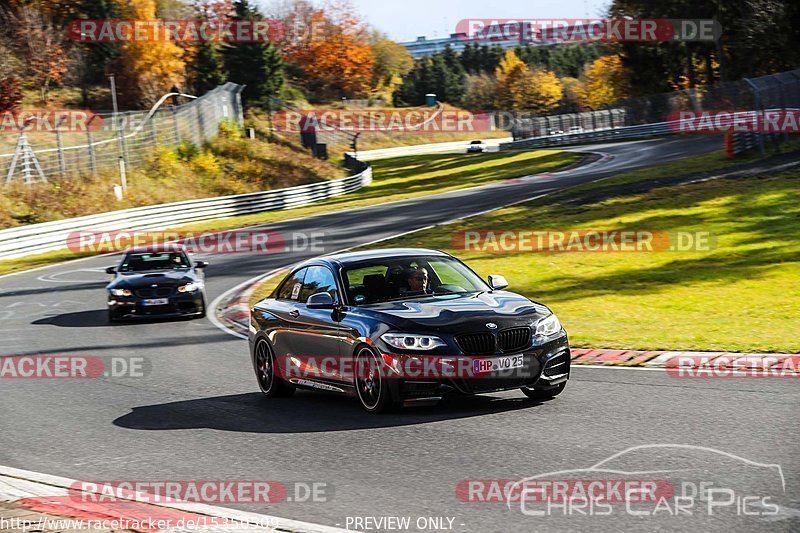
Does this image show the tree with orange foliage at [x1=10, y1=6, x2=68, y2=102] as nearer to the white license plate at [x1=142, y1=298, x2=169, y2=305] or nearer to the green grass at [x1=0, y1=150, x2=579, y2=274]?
the green grass at [x1=0, y1=150, x2=579, y2=274]

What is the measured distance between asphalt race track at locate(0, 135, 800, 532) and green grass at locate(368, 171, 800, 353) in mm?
1498

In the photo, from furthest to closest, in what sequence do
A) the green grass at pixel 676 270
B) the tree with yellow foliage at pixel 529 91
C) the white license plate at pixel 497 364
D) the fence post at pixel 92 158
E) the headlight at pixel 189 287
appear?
the tree with yellow foliage at pixel 529 91
the fence post at pixel 92 158
the headlight at pixel 189 287
the green grass at pixel 676 270
the white license plate at pixel 497 364

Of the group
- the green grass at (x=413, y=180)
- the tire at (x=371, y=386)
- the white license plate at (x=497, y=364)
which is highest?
the white license plate at (x=497, y=364)

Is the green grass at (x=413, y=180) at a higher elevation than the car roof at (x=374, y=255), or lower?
lower

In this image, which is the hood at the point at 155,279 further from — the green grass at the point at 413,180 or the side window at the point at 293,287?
the green grass at the point at 413,180

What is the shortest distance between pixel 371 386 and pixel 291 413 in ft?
3.60

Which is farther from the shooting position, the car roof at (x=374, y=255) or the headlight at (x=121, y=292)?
the headlight at (x=121, y=292)

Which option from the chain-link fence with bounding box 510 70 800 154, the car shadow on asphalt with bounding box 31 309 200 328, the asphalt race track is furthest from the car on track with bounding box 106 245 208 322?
the chain-link fence with bounding box 510 70 800 154

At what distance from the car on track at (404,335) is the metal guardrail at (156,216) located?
24731 millimetres

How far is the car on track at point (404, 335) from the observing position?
9.64 metres

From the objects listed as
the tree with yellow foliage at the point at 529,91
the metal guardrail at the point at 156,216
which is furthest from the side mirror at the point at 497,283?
the tree with yellow foliage at the point at 529,91

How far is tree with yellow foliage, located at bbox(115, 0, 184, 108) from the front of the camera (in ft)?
275

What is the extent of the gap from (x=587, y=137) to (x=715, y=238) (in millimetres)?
53791

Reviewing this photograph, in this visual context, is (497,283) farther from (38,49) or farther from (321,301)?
(38,49)
